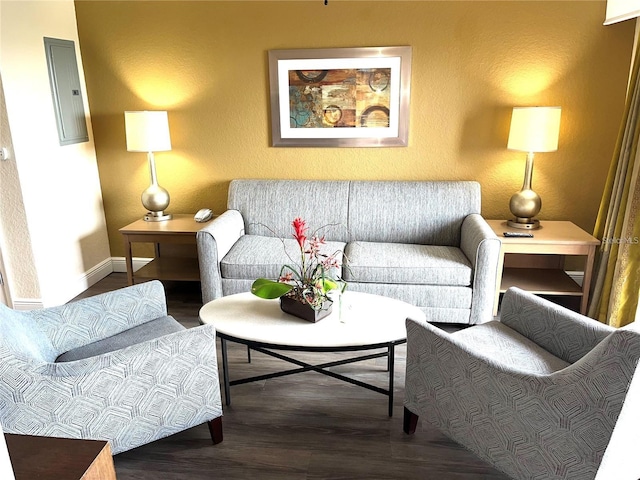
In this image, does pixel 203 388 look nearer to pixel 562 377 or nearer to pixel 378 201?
pixel 562 377

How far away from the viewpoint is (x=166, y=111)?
366 centimetres

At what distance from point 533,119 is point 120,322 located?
8.59 feet

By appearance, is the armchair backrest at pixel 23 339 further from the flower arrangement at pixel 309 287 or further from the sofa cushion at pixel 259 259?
the sofa cushion at pixel 259 259

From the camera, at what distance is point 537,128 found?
3.04m

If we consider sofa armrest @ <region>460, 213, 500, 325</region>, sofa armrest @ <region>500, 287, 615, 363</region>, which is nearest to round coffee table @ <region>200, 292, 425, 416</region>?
sofa armrest @ <region>500, 287, 615, 363</region>

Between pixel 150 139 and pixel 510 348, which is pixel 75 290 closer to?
pixel 150 139

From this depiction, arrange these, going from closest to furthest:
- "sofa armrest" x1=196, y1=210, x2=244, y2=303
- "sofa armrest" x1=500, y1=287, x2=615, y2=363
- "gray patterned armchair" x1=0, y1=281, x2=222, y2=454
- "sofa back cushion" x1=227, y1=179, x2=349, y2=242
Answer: "gray patterned armchair" x1=0, y1=281, x2=222, y2=454 < "sofa armrest" x1=500, y1=287, x2=615, y2=363 < "sofa armrest" x1=196, y1=210, x2=244, y2=303 < "sofa back cushion" x1=227, y1=179, x2=349, y2=242

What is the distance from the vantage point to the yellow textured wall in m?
3.26

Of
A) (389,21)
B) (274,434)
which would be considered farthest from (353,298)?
(389,21)

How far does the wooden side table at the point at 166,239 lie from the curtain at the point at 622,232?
8.55 feet

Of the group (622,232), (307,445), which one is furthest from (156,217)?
(622,232)

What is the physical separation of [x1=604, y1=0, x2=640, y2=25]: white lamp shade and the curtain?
0.22 m

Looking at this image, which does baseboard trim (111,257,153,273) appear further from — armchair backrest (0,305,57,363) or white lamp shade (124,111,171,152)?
armchair backrest (0,305,57,363)

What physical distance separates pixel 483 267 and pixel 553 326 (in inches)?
34.1
